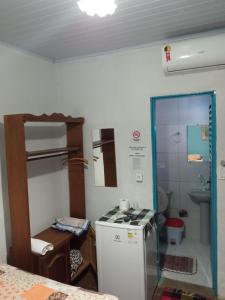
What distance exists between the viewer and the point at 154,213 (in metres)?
2.60

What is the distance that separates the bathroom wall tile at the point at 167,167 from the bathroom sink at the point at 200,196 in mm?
355

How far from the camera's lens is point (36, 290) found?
1611mm

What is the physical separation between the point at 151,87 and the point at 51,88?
1210 millimetres

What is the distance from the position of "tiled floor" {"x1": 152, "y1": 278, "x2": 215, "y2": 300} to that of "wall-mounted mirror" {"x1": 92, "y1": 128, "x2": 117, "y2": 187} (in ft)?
3.88

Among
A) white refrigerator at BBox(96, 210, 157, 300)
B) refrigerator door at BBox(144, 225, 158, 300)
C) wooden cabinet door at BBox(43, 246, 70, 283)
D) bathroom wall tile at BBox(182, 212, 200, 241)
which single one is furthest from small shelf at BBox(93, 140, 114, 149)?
bathroom wall tile at BBox(182, 212, 200, 241)

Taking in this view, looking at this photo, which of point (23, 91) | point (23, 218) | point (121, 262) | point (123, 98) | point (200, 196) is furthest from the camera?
point (200, 196)

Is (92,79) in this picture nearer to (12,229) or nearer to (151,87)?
(151,87)

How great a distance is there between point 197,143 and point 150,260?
73.0 inches

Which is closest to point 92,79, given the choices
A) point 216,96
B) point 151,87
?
point 151,87

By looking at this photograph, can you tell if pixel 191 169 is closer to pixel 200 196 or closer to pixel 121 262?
pixel 200 196

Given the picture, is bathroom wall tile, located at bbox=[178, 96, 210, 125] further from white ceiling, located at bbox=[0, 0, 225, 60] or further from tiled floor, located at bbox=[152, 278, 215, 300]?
tiled floor, located at bbox=[152, 278, 215, 300]

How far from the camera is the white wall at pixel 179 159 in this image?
11.8ft

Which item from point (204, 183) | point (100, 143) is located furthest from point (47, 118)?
point (204, 183)

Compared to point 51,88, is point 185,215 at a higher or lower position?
lower
